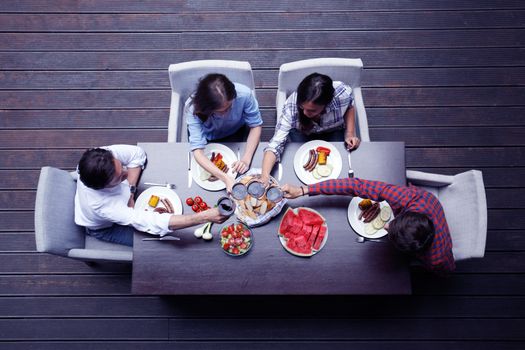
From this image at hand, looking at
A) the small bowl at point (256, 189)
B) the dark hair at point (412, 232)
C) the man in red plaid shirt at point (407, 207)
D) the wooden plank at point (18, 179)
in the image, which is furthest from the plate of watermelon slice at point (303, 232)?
the wooden plank at point (18, 179)

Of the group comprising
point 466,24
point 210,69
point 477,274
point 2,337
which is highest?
point 466,24

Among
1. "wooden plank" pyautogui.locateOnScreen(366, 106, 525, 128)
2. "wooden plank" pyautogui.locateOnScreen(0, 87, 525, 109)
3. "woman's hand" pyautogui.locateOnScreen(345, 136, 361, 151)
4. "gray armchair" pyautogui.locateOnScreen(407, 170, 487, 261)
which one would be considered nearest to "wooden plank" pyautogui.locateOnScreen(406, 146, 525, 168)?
"wooden plank" pyautogui.locateOnScreen(366, 106, 525, 128)

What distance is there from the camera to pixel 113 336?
8.99 ft

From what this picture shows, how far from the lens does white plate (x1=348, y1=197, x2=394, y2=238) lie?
1.98 m

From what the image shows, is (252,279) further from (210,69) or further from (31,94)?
(31,94)

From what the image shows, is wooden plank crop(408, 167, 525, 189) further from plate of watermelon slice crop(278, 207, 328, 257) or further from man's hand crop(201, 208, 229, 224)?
man's hand crop(201, 208, 229, 224)

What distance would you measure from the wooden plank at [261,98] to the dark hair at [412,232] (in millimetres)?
1429

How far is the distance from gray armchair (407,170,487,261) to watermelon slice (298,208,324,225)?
0.62 metres

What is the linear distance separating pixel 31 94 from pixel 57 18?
63cm

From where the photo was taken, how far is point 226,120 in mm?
2195

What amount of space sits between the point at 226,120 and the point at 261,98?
36.8 inches

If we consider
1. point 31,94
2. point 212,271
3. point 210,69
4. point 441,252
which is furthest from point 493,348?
point 31,94

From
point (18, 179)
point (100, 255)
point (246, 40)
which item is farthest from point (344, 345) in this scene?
point (18, 179)

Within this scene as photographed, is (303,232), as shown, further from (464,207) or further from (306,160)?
(464,207)
